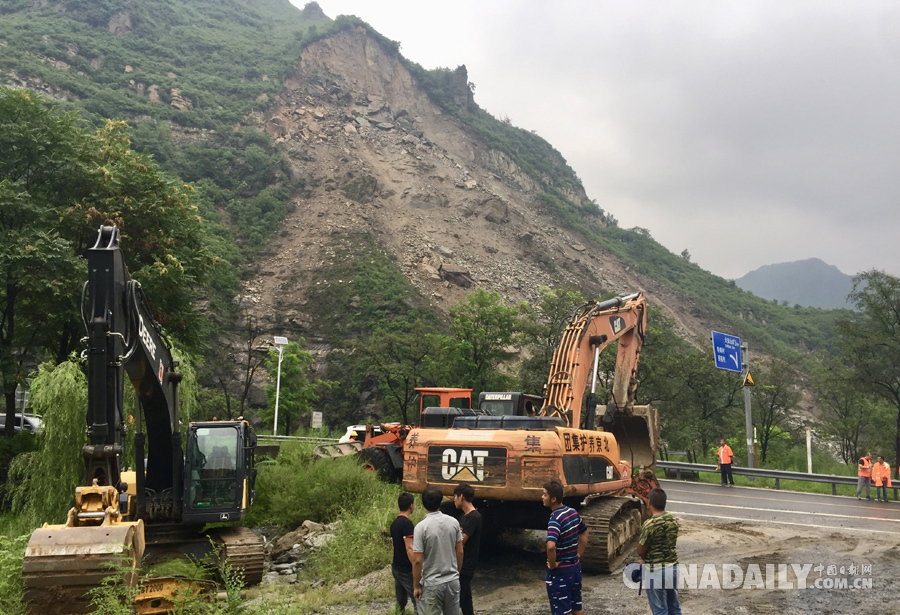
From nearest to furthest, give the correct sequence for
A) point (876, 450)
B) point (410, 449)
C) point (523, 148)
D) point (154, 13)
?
point (410, 449)
point (876, 450)
point (154, 13)
point (523, 148)

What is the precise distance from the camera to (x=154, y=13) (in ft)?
354

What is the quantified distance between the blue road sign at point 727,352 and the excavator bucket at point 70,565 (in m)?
24.8

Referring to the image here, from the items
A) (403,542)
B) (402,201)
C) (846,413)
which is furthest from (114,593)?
(402,201)

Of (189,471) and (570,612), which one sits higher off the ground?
(189,471)

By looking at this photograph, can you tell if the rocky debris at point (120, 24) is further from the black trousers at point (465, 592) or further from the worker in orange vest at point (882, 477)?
the black trousers at point (465, 592)

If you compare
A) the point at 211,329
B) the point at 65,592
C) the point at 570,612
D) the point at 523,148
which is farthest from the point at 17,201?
the point at 523,148

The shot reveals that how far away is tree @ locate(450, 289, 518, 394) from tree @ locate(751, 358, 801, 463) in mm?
13269

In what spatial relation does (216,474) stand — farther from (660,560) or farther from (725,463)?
(725,463)

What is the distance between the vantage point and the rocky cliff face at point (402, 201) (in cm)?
6512

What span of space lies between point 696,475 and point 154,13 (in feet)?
364

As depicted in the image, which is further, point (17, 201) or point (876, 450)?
point (876, 450)

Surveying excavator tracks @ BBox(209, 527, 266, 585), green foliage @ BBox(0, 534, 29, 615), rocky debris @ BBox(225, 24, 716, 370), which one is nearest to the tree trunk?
excavator tracks @ BBox(209, 527, 266, 585)

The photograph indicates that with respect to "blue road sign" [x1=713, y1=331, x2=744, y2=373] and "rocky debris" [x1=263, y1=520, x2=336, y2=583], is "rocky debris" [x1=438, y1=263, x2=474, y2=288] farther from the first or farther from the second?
"rocky debris" [x1=263, y1=520, x2=336, y2=583]

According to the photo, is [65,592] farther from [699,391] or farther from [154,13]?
[154,13]
